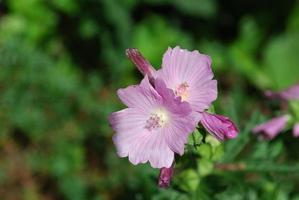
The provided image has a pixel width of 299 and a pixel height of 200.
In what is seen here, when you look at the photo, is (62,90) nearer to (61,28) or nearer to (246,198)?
(61,28)

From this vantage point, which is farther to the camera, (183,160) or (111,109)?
(111,109)

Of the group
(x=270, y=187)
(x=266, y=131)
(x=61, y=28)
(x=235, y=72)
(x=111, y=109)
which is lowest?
(x=270, y=187)

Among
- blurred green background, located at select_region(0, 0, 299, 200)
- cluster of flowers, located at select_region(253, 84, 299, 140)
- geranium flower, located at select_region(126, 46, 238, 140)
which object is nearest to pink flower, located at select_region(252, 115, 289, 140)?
cluster of flowers, located at select_region(253, 84, 299, 140)


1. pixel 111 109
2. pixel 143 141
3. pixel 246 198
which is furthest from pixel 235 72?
pixel 143 141

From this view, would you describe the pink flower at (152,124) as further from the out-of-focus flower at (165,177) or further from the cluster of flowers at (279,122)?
the cluster of flowers at (279,122)

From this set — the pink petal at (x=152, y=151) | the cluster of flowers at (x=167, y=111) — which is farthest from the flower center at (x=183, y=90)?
the pink petal at (x=152, y=151)

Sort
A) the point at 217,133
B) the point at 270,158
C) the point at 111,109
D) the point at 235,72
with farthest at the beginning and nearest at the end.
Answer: the point at 235,72 → the point at 111,109 → the point at 270,158 → the point at 217,133
